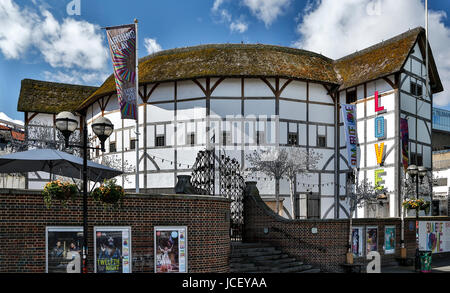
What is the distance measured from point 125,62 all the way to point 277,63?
1369 centimetres

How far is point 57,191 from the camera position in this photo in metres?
10.4

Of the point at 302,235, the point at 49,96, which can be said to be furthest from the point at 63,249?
the point at 49,96

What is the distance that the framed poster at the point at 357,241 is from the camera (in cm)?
1773

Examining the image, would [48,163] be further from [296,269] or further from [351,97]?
[351,97]

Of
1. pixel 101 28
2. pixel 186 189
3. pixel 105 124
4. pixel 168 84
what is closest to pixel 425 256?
pixel 186 189

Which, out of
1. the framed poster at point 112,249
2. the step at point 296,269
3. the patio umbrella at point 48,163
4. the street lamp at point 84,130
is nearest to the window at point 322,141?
the step at point 296,269

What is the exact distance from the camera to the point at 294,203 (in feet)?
90.1

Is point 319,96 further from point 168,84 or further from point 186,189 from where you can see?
point 186,189

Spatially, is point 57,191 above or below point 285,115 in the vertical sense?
below

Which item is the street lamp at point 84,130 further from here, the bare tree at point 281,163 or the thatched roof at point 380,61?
the thatched roof at point 380,61

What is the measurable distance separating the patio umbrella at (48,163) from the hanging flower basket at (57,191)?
73cm

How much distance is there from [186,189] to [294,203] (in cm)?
1317

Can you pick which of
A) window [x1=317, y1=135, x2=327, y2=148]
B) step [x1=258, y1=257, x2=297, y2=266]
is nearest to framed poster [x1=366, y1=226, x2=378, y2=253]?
step [x1=258, y1=257, x2=297, y2=266]

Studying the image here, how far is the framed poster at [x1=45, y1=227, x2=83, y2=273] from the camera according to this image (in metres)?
10.5
